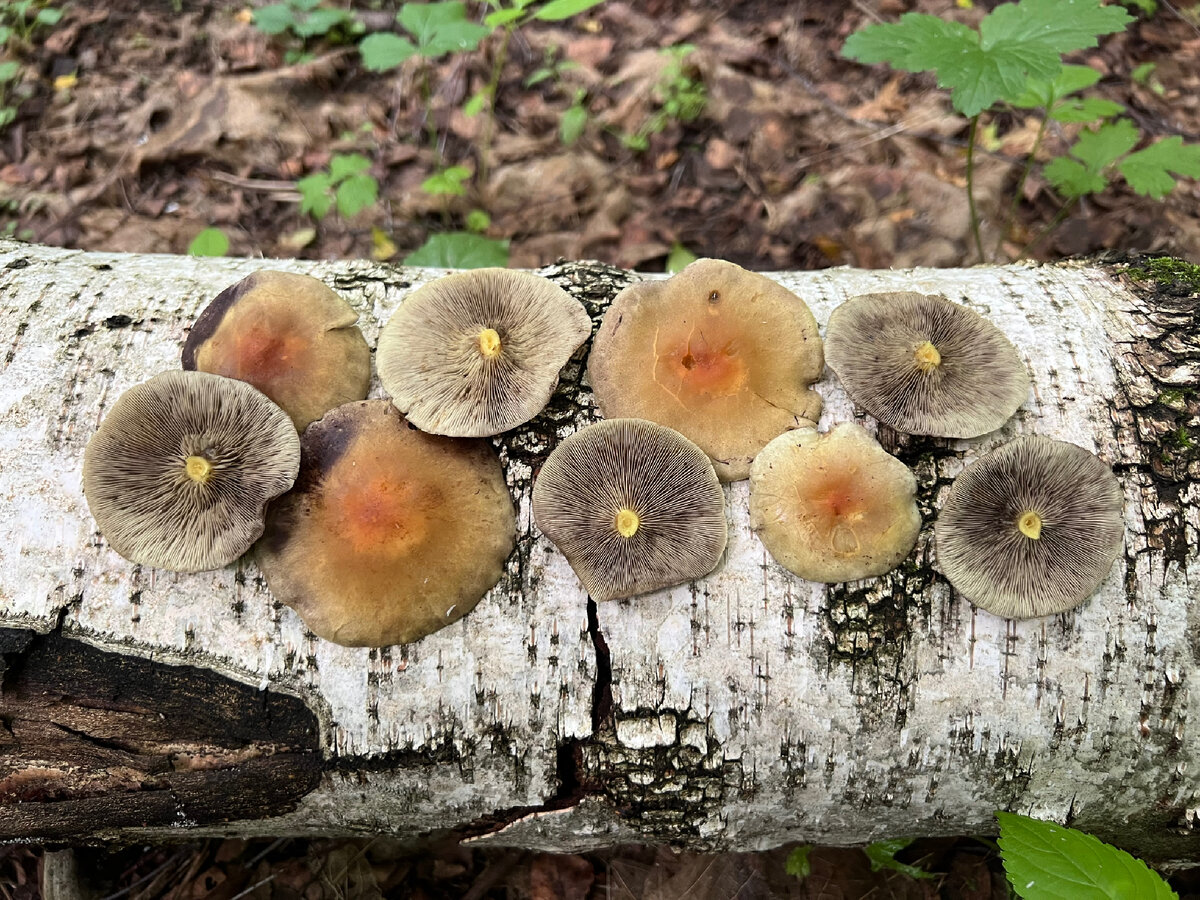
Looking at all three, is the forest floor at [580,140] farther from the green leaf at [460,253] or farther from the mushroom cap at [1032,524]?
the mushroom cap at [1032,524]

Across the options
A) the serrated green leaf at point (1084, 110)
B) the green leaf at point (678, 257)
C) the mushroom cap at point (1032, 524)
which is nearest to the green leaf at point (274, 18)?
the green leaf at point (678, 257)

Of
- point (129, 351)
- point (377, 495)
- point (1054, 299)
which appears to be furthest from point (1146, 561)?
point (129, 351)

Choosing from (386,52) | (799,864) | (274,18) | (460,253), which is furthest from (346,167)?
(799,864)

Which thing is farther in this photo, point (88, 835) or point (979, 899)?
point (979, 899)

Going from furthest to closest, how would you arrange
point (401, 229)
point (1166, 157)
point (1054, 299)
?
point (401, 229)
point (1166, 157)
point (1054, 299)

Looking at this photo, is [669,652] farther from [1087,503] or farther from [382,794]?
[1087,503]

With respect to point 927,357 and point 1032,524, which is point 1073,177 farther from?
point 1032,524

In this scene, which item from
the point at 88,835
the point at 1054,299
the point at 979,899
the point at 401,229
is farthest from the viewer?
the point at 401,229
